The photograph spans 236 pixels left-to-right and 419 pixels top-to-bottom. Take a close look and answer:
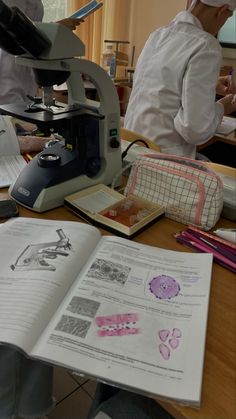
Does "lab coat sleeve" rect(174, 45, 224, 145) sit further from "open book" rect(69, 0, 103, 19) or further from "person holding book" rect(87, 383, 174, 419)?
"person holding book" rect(87, 383, 174, 419)

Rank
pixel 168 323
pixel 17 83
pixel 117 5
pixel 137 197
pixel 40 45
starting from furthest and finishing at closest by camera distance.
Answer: pixel 117 5, pixel 17 83, pixel 137 197, pixel 40 45, pixel 168 323

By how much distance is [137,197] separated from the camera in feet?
2.68

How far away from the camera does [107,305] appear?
20.2 inches

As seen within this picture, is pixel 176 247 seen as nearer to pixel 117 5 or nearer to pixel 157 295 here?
pixel 157 295

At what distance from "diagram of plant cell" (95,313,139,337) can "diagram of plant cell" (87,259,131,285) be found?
76mm

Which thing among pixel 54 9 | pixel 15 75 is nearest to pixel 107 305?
pixel 15 75

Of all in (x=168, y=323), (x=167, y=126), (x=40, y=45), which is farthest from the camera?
(x=167, y=126)

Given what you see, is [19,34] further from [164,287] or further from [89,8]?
[164,287]

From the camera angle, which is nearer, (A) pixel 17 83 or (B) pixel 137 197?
(B) pixel 137 197

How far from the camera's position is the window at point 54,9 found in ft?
8.70

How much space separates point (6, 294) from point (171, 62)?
1109 mm

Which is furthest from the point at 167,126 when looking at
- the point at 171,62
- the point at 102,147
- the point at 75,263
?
the point at 75,263

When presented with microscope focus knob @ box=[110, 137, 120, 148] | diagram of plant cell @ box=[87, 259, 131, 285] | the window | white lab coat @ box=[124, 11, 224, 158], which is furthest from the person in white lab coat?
the window

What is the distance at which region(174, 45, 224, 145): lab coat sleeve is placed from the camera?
124 centimetres
